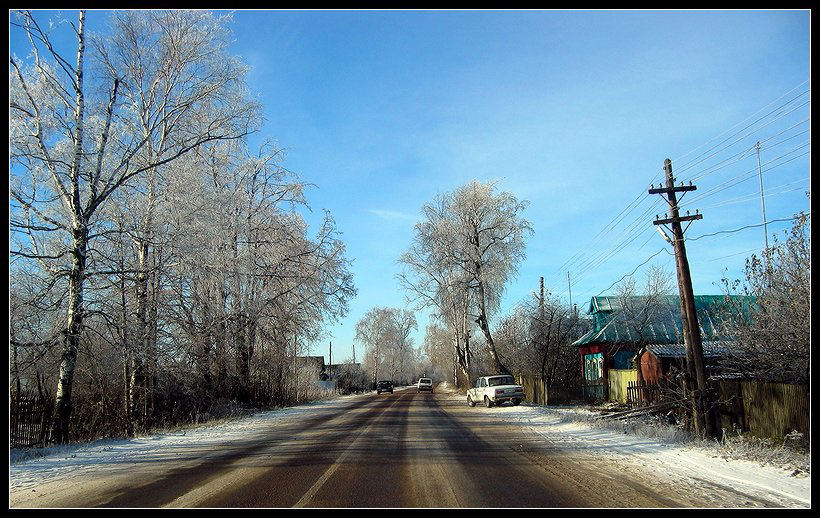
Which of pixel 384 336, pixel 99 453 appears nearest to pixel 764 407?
→ pixel 99 453

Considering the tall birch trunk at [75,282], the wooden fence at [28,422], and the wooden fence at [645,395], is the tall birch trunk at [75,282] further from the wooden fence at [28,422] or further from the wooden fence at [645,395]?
the wooden fence at [645,395]

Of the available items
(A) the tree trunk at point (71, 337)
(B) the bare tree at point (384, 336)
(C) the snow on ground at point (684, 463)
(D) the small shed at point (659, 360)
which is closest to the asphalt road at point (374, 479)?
(C) the snow on ground at point (684, 463)

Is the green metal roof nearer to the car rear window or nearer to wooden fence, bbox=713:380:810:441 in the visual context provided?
the car rear window

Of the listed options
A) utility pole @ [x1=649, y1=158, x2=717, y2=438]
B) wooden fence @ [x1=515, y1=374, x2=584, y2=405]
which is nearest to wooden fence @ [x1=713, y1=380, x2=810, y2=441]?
utility pole @ [x1=649, y1=158, x2=717, y2=438]

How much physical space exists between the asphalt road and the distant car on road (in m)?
15.4

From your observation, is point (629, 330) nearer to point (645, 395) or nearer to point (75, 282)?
point (645, 395)

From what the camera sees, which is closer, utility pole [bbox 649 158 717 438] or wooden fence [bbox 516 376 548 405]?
utility pole [bbox 649 158 717 438]

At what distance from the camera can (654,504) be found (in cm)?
707

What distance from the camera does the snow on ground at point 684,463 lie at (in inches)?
317

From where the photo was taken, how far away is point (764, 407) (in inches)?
485

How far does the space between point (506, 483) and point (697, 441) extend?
6.57 m

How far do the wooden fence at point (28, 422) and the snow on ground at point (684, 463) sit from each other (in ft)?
40.5

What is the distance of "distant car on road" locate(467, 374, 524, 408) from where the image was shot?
2909 centimetres
